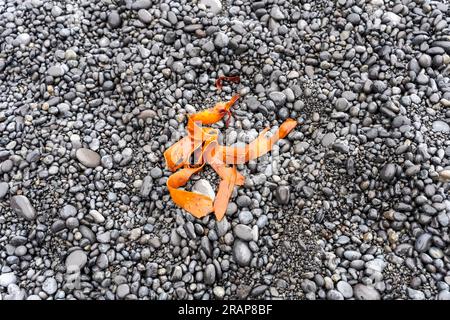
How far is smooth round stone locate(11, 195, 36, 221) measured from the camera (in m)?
3.75

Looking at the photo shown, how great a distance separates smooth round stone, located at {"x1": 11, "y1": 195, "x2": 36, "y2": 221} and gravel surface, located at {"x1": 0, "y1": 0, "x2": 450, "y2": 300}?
12mm

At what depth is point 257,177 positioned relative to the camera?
3.80 meters

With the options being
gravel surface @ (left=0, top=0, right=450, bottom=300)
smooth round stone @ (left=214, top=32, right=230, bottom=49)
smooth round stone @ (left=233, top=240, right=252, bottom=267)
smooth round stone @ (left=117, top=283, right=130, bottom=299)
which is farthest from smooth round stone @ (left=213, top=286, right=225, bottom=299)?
smooth round stone @ (left=214, top=32, right=230, bottom=49)

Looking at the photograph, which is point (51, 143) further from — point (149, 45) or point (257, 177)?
point (257, 177)

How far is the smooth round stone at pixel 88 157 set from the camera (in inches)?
155

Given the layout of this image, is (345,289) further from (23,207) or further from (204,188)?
(23,207)

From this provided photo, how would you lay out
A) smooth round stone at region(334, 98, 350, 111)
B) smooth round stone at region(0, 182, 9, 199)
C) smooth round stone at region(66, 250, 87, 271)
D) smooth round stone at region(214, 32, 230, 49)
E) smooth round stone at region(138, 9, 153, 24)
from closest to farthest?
smooth round stone at region(66, 250, 87, 271) → smooth round stone at region(0, 182, 9, 199) → smooth round stone at region(334, 98, 350, 111) → smooth round stone at region(214, 32, 230, 49) → smooth round stone at region(138, 9, 153, 24)

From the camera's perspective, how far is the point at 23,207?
3.76 meters

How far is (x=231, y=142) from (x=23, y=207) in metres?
1.76

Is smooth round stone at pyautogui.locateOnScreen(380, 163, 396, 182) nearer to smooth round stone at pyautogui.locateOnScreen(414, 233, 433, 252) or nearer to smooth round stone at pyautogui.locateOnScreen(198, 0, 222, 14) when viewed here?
smooth round stone at pyautogui.locateOnScreen(414, 233, 433, 252)

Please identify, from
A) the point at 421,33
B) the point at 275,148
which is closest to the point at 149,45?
the point at 275,148

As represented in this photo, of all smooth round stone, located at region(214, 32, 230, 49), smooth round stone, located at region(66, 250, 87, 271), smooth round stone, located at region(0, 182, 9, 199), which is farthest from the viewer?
smooth round stone, located at region(214, 32, 230, 49)

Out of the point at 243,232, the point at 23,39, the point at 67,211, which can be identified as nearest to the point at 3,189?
the point at 67,211

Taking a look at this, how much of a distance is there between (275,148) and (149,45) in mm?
1576
